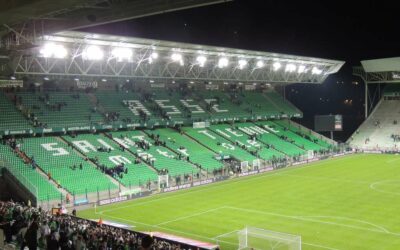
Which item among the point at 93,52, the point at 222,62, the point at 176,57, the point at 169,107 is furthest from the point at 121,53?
the point at 169,107

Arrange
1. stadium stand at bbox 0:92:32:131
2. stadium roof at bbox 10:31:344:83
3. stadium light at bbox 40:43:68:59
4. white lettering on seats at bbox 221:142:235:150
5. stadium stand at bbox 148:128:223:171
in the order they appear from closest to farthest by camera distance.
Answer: stadium light at bbox 40:43:68:59, stadium roof at bbox 10:31:344:83, stadium stand at bbox 0:92:32:131, stadium stand at bbox 148:128:223:171, white lettering on seats at bbox 221:142:235:150

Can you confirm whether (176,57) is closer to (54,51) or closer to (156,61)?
(156,61)

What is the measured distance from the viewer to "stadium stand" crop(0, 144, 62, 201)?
3195 centimetres

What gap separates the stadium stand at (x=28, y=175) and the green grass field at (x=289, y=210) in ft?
11.9

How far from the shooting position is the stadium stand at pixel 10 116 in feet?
125

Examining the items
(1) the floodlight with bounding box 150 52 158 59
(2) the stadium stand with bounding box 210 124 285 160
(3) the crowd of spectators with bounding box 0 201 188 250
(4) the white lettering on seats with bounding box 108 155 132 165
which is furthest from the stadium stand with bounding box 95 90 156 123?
(3) the crowd of spectators with bounding box 0 201 188 250

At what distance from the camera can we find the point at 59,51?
37.0m

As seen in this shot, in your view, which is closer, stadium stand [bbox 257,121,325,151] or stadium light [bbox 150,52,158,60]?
stadium light [bbox 150,52,158,60]

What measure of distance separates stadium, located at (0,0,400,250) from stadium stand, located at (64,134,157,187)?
18 centimetres

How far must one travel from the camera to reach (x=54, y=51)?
37.2 metres

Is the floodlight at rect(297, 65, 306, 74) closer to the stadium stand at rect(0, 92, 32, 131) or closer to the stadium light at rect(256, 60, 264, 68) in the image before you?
the stadium light at rect(256, 60, 264, 68)

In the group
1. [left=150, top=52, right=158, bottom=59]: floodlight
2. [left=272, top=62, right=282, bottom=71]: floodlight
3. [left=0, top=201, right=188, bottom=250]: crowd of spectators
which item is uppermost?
[left=272, top=62, right=282, bottom=71]: floodlight

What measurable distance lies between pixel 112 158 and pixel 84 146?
118 inches

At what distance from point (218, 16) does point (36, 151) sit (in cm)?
2652
